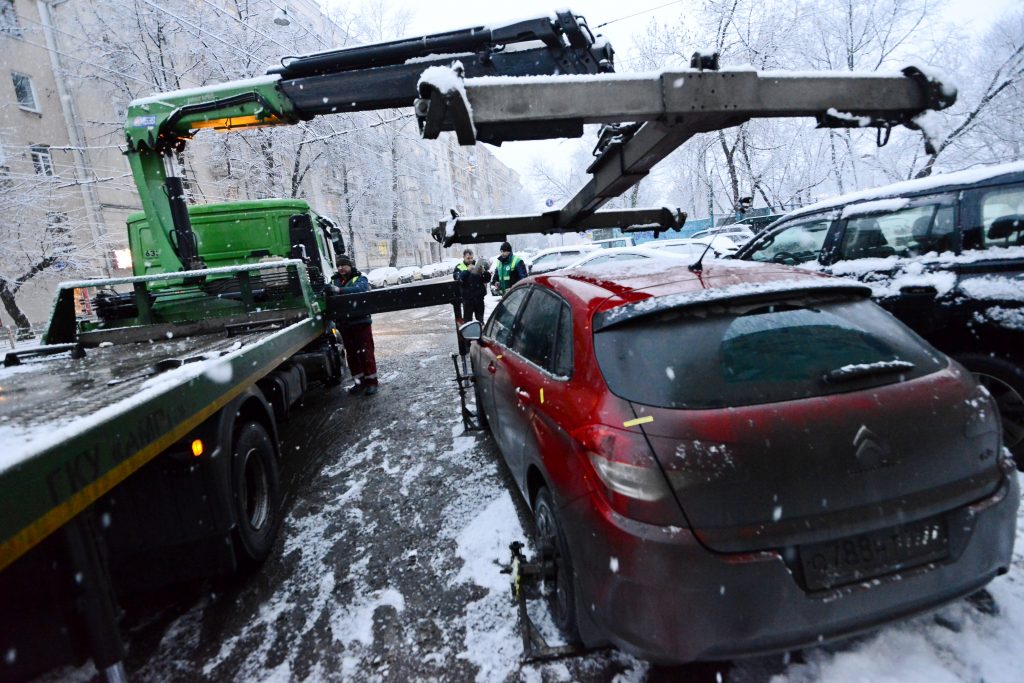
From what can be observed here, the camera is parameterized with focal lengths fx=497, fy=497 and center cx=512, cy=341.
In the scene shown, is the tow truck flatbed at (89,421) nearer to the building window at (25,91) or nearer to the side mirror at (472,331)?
the side mirror at (472,331)

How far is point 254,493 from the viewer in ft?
10.7

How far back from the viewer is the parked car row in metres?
1.61

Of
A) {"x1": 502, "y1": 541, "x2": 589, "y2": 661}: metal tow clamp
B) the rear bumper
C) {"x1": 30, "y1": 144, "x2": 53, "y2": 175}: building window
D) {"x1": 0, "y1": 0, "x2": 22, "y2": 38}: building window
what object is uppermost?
{"x1": 0, "y1": 0, "x2": 22, "y2": 38}: building window

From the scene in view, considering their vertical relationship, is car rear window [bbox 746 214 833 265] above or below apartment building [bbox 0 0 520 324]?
below

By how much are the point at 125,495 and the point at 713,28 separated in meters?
24.3

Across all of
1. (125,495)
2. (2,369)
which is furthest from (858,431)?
(2,369)

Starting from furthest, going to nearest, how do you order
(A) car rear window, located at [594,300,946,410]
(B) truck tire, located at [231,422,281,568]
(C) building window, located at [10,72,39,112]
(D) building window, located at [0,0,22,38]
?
(C) building window, located at [10,72,39,112] < (D) building window, located at [0,0,22,38] < (B) truck tire, located at [231,422,281,568] < (A) car rear window, located at [594,300,946,410]

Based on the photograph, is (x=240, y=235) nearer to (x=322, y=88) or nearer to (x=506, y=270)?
(x=322, y=88)

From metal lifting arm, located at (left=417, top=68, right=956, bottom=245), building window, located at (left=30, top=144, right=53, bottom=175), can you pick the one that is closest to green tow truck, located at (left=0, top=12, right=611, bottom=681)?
metal lifting arm, located at (left=417, top=68, right=956, bottom=245)

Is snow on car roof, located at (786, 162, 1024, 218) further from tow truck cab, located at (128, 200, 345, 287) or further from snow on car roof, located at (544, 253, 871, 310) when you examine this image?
tow truck cab, located at (128, 200, 345, 287)

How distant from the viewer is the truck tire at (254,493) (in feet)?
9.16

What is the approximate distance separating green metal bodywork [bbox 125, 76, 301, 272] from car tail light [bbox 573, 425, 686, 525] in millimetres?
4752

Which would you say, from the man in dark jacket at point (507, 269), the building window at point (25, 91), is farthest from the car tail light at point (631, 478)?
the building window at point (25, 91)

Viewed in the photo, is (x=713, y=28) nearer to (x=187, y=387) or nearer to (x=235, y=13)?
(x=235, y=13)
